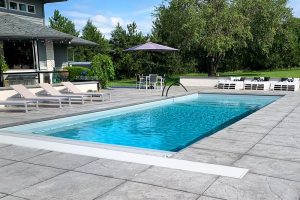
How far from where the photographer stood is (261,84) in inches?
774

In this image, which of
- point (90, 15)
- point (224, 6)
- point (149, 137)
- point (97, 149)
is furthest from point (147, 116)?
point (90, 15)

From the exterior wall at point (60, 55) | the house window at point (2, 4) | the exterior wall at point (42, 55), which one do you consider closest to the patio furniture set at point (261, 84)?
the exterior wall at point (60, 55)

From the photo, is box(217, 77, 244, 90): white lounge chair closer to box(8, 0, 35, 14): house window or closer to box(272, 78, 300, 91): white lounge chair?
box(272, 78, 300, 91): white lounge chair

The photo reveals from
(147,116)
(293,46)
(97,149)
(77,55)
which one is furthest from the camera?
(77,55)

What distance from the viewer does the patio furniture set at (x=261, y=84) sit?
18969 mm

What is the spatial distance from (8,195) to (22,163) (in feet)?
4.71

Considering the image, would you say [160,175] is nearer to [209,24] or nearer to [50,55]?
[50,55]

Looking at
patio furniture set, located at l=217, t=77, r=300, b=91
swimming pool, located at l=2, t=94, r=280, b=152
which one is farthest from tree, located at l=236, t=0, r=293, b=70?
swimming pool, located at l=2, t=94, r=280, b=152

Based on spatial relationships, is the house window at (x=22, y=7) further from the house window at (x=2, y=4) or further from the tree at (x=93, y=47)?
the tree at (x=93, y=47)

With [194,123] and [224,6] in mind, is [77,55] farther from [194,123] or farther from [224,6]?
[194,123]

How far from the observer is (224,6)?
2272 cm

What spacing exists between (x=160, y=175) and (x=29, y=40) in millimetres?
16600

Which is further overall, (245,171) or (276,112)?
(276,112)

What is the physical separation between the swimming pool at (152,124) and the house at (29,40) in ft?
26.8
